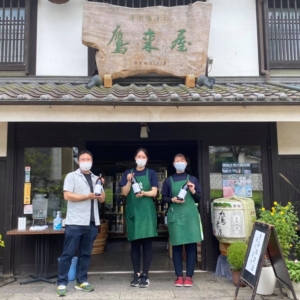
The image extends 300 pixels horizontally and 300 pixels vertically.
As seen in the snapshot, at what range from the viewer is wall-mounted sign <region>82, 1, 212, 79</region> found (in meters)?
6.43

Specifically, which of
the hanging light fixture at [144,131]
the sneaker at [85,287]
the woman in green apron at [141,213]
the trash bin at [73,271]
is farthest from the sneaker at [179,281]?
the hanging light fixture at [144,131]

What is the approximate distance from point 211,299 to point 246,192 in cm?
230

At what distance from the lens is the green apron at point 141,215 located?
4961 mm

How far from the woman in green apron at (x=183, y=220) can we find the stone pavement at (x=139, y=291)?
280mm

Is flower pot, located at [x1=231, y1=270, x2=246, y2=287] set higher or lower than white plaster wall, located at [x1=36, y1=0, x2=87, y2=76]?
lower

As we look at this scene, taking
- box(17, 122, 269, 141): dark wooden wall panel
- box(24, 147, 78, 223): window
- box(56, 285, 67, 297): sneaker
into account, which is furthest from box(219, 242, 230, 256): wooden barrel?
box(24, 147, 78, 223): window

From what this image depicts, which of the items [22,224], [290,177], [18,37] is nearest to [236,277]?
[290,177]

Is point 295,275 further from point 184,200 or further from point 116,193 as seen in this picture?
point 116,193

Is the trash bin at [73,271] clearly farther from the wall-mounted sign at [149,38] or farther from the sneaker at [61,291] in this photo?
the wall-mounted sign at [149,38]

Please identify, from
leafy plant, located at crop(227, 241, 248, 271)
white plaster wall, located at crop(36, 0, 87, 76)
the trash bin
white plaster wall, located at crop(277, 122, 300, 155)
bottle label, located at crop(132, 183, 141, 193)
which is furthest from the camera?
white plaster wall, located at crop(36, 0, 87, 76)

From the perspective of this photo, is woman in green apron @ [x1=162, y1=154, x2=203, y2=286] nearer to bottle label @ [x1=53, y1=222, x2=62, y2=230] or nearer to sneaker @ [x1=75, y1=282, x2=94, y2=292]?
sneaker @ [x1=75, y1=282, x2=94, y2=292]

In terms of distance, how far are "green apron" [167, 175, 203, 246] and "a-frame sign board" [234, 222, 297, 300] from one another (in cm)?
82

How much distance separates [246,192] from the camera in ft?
20.4

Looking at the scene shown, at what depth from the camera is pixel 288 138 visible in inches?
250
